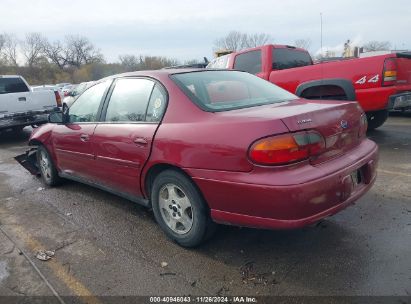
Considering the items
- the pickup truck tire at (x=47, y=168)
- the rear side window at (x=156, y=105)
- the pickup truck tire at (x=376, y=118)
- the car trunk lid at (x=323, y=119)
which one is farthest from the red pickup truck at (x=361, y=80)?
the pickup truck tire at (x=47, y=168)

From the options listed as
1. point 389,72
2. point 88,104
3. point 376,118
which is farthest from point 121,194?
point 376,118

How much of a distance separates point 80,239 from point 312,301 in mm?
2210

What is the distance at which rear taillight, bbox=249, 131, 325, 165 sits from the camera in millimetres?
2459

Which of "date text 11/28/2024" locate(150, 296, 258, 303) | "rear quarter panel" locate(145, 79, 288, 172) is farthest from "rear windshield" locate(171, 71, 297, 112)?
"date text 11/28/2024" locate(150, 296, 258, 303)

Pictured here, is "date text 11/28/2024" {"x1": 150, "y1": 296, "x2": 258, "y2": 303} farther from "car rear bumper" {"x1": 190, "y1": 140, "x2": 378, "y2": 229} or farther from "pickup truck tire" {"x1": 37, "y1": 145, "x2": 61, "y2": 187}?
"pickup truck tire" {"x1": 37, "y1": 145, "x2": 61, "y2": 187}

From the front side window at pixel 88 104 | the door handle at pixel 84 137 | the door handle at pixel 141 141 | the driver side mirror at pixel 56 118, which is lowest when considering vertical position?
the door handle at pixel 84 137

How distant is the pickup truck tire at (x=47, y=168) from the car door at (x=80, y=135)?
15.6 inches

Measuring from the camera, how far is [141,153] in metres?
3.24

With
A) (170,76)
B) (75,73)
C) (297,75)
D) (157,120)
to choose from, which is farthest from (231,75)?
(75,73)

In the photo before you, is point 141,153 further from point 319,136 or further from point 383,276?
point 383,276

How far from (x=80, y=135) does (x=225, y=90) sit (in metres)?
1.81

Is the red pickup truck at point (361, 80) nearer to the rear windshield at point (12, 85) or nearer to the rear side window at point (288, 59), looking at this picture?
the rear side window at point (288, 59)

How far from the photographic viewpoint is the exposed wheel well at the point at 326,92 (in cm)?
618

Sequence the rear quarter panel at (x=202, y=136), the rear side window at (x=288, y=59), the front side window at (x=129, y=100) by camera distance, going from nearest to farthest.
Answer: the rear quarter panel at (x=202, y=136) < the front side window at (x=129, y=100) < the rear side window at (x=288, y=59)
